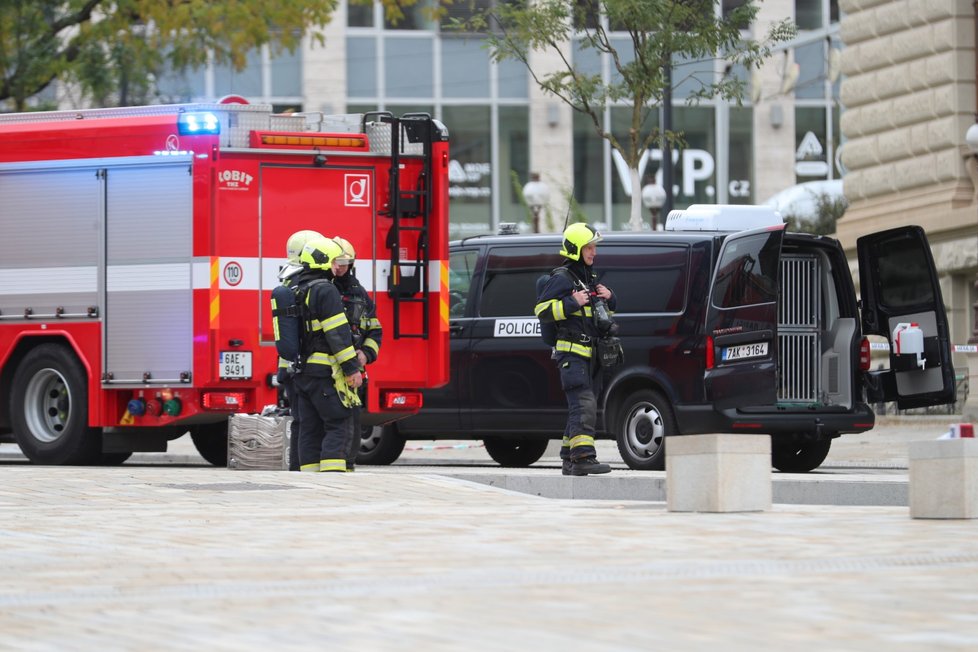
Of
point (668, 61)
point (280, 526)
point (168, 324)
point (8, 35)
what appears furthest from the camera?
point (8, 35)

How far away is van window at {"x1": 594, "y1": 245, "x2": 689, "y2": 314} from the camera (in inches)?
627

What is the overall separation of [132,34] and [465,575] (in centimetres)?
1828

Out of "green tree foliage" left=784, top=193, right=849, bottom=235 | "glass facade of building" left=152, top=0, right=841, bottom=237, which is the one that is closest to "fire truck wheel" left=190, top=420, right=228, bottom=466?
"green tree foliage" left=784, top=193, right=849, bottom=235

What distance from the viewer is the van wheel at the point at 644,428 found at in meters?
15.9

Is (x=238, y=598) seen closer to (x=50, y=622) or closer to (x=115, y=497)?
(x=50, y=622)

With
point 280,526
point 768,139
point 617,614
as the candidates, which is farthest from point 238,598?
point 768,139

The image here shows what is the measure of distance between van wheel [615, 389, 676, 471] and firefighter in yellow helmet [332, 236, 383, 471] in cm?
238

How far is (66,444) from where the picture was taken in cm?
1681

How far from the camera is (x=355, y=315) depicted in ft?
47.5

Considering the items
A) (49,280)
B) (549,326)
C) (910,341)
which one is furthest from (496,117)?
(549,326)

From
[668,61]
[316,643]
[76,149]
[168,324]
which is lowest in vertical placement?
[316,643]

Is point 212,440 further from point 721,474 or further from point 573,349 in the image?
point 721,474

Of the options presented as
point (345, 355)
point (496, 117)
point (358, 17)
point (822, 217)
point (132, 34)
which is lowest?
point (345, 355)

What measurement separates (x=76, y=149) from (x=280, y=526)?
741cm
